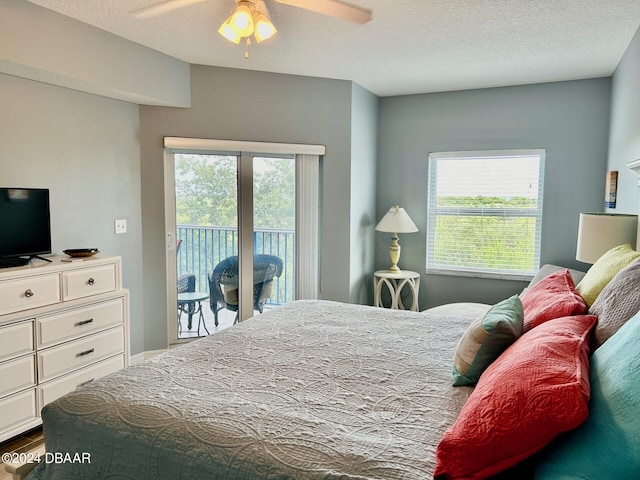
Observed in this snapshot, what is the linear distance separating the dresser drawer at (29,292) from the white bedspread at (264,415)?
45.1 inches

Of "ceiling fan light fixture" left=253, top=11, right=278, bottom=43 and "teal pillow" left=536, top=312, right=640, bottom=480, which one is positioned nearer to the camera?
"teal pillow" left=536, top=312, right=640, bottom=480

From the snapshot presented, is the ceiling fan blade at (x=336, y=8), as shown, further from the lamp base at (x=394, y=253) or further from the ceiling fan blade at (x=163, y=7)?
the lamp base at (x=394, y=253)

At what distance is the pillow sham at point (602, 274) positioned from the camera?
1.83 m

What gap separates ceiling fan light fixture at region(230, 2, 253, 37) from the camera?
2.11 metres

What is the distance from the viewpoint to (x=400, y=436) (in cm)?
132

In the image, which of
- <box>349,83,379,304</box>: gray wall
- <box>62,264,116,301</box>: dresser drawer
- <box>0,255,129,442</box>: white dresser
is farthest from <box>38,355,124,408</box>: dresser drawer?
<box>349,83,379,304</box>: gray wall

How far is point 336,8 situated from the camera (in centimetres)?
215

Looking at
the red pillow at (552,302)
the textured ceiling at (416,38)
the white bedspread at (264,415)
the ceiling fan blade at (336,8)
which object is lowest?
the white bedspread at (264,415)

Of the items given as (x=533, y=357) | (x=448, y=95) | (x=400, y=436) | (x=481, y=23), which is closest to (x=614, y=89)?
(x=448, y=95)

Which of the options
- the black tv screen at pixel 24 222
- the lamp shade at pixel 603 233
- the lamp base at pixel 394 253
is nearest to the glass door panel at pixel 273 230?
the lamp base at pixel 394 253

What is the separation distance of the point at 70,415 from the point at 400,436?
1061 millimetres

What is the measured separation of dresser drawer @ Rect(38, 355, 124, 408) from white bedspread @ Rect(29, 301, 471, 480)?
1209 mm

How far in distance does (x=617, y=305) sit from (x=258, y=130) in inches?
127

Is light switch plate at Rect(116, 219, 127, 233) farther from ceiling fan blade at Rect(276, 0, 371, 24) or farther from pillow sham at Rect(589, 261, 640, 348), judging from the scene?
pillow sham at Rect(589, 261, 640, 348)
